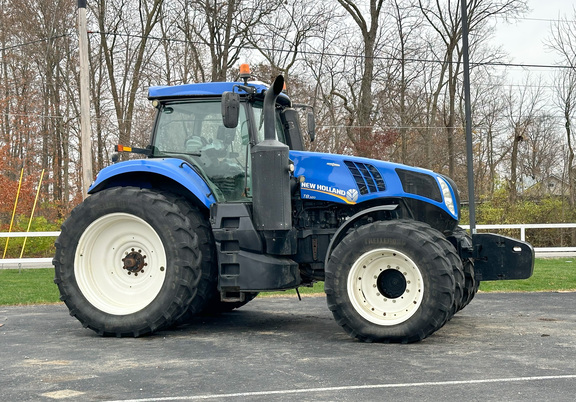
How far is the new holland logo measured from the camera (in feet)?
25.6

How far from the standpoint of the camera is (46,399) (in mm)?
5105

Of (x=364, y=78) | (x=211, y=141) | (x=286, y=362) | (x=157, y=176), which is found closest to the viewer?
(x=286, y=362)

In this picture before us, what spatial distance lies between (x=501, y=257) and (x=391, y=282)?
1.54 meters

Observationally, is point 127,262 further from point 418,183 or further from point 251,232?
point 418,183

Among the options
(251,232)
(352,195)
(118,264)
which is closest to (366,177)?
(352,195)

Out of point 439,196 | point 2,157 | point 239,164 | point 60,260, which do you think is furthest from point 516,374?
point 2,157

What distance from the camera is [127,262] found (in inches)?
322

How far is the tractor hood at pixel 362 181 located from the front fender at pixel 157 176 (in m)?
1.07

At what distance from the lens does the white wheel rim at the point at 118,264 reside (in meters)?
8.05

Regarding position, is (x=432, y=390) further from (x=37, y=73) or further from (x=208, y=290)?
(x=37, y=73)

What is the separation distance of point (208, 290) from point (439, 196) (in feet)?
8.71

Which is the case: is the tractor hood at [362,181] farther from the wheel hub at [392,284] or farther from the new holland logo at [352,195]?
the wheel hub at [392,284]

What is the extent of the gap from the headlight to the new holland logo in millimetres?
934

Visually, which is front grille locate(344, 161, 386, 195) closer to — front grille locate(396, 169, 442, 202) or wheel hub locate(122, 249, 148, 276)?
front grille locate(396, 169, 442, 202)
